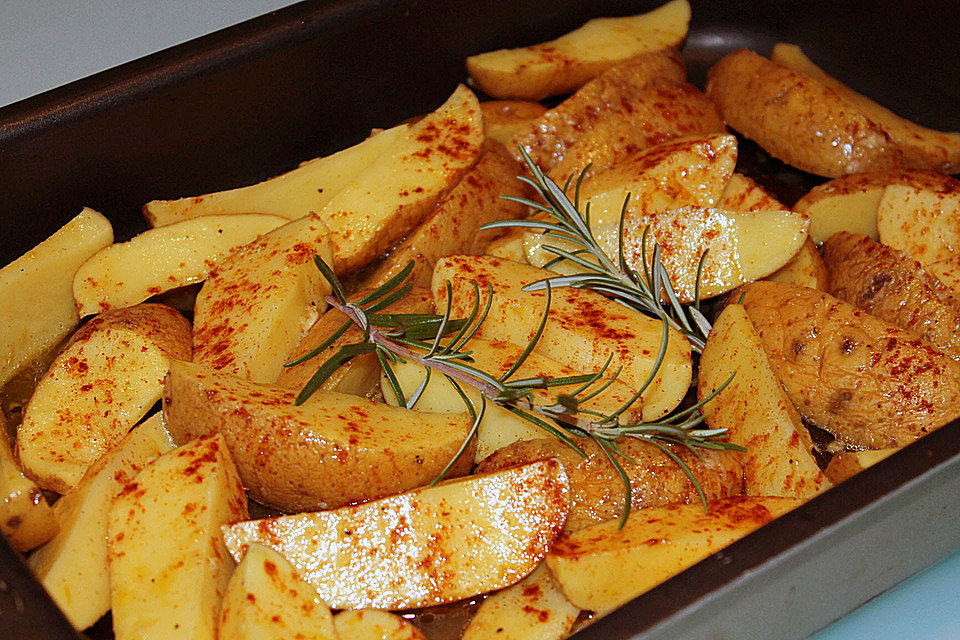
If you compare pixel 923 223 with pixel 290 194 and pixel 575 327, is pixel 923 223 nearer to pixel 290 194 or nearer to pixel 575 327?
pixel 575 327

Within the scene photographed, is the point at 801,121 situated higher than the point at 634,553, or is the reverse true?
the point at 801,121

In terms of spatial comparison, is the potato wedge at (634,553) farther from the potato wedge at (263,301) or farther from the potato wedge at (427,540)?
the potato wedge at (263,301)

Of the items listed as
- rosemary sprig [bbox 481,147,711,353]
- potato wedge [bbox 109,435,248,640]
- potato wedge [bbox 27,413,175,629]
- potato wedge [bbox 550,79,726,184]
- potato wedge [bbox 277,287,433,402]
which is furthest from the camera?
potato wedge [bbox 550,79,726,184]

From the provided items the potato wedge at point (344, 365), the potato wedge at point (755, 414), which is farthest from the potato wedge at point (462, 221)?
the potato wedge at point (755, 414)

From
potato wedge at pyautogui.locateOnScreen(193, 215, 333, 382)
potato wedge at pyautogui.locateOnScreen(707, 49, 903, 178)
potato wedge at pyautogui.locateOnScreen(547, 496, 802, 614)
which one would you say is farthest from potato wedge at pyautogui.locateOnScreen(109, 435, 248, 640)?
potato wedge at pyautogui.locateOnScreen(707, 49, 903, 178)

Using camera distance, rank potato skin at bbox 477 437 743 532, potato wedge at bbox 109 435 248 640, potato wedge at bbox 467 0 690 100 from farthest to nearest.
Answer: potato wedge at bbox 467 0 690 100 → potato skin at bbox 477 437 743 532 → potato wedge at bbox 109 435 248 640

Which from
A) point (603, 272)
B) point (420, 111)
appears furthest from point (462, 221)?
point (420, 111)

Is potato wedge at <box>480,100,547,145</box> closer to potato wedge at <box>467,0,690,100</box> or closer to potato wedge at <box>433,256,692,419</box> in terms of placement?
potato wedge at <box>467,0,690,100</box>
